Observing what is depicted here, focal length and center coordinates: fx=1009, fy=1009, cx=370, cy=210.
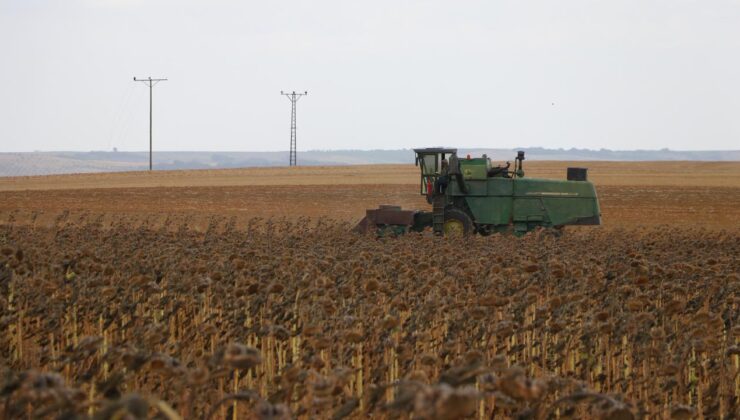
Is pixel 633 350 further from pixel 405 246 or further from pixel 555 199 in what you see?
pixel 555 199

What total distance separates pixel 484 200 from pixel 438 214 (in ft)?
4.02

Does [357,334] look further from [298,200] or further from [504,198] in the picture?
[298,200]

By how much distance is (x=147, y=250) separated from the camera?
13508mm

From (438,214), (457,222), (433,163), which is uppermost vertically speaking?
(433,163)

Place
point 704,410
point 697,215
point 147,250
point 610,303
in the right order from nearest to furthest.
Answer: point 704,410, point 610,303, point 147,250, point 697,215

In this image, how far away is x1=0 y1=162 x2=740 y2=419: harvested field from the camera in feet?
14.0

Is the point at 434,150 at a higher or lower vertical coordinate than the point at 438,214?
higher

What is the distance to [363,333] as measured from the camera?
7.62 metres

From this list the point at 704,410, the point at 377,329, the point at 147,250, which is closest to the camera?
the point at 704,410

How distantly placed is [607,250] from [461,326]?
10046 mm

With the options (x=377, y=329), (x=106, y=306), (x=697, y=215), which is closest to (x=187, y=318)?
(x=106, y=306)

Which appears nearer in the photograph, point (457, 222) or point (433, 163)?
point (457, 222)

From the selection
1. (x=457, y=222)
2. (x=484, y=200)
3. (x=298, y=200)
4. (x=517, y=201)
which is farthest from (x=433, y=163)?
(x=298, y=200)

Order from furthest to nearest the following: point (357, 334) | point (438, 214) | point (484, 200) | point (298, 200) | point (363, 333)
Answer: point (298, 200), point (484, 200), point (438, 214), point (363, 333), point (357, 334)
